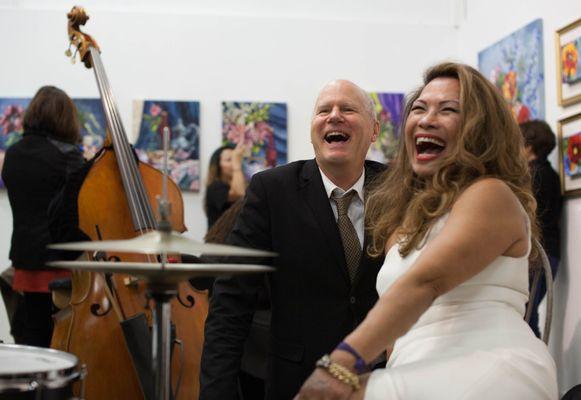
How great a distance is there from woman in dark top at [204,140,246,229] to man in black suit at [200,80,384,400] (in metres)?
3.70

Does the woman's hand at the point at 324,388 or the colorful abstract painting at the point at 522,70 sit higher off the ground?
the colorful abstract painting at the point at 522,70

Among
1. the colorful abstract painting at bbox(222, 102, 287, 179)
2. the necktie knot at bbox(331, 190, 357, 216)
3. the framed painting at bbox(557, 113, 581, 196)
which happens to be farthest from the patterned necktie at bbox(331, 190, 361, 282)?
the colorful abstract painting at bbox(222, 102, 287, 179)

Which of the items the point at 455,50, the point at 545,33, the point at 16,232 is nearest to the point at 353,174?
the point at 16,232

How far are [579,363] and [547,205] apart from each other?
101 cm

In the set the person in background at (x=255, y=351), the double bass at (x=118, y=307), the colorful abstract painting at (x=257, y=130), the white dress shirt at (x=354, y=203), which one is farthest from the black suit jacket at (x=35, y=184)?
the colorful abstract painting at (x=257, y=130)

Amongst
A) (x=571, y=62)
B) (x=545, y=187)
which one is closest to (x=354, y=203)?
(x=545, y=187)

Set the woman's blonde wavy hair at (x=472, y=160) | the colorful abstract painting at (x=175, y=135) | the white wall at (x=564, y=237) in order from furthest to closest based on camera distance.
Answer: the colorful abstract painting at (x=175, y=135)
the white wall at (x=564, y=237)
the woman's blonde wavy hair at (x=472, y=160)

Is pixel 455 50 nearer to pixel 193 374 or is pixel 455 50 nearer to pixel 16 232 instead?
pixel 16 232

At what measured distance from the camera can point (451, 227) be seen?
1.91 m

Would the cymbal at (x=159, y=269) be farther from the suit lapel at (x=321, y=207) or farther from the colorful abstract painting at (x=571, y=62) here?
the colorful abstract painting at (x=571, y=62)

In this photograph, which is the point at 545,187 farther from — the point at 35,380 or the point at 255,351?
the point at 35,380

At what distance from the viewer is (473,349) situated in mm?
1956

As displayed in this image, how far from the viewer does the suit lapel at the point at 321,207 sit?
8.79 ft

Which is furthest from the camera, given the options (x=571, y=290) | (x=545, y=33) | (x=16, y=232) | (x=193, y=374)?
(x=545, y=33)
